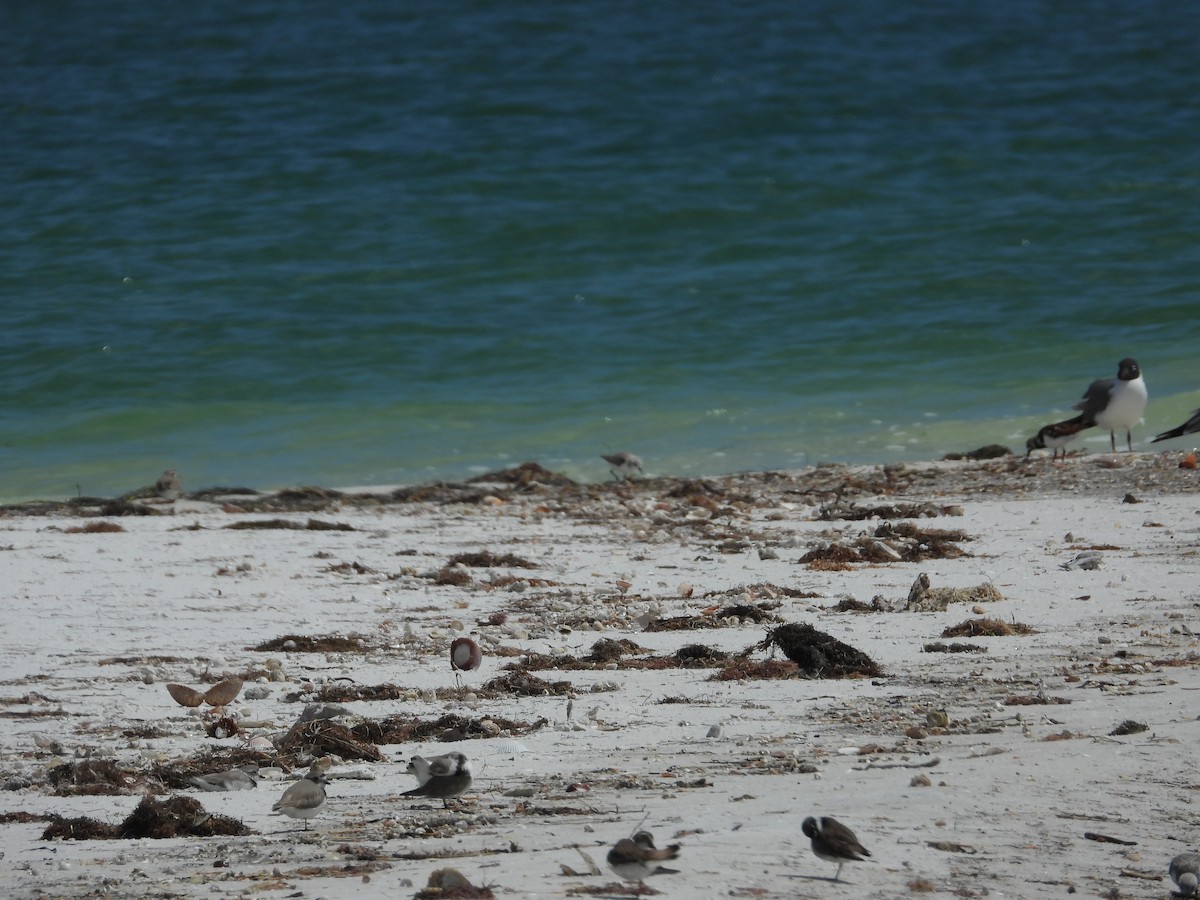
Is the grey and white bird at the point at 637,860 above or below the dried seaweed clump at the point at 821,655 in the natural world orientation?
below

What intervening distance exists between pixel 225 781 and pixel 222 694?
2.56 ft

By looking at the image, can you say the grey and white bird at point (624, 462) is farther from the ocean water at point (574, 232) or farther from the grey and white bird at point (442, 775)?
the grey and white bird at point (442, 775)

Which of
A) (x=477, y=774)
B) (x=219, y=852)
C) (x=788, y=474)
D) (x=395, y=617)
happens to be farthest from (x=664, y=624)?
(x=788, y=474)

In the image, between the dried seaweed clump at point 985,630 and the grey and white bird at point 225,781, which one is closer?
the grey and white bird at point 225,781

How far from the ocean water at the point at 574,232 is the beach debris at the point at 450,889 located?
7.63 m

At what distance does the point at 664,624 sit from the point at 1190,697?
1.80 m

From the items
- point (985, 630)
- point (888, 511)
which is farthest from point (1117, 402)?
point (985, 630)

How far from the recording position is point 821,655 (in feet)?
12.9

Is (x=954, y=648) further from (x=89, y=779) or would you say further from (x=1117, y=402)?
(x=1117, y=402)

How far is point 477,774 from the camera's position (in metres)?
3.10

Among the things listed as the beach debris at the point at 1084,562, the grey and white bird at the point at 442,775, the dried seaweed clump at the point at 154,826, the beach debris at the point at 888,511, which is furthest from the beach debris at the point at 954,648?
the beach debris at the point at 888,511

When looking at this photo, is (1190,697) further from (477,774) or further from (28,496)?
(28,496)

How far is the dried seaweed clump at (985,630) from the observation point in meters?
4.34

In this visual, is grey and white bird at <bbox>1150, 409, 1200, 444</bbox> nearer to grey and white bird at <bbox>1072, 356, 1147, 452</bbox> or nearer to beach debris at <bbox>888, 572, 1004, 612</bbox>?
grey and white bird at <bbox>1072, 356, 1147, 452</bbox>
